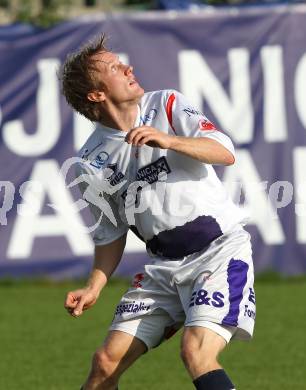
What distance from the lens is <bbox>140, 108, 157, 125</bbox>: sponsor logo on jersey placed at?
5.77 m

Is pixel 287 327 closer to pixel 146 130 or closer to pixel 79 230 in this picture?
pixel 79 230

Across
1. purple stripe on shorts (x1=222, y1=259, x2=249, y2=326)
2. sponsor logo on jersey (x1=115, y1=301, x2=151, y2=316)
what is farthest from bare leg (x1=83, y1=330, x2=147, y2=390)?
purple stripe on shorts (x1=222, y1=259, x2=249, y2=326)

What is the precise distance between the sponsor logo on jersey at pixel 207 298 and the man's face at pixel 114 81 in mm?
989

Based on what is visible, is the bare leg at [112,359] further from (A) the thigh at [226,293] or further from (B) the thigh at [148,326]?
(A) the thigh at [226,293]

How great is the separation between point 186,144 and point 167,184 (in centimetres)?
41

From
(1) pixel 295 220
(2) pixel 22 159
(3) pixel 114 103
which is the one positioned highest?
(3) pixel 114 103

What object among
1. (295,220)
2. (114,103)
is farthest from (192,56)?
(114,103)

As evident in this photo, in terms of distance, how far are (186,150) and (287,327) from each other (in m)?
4.69

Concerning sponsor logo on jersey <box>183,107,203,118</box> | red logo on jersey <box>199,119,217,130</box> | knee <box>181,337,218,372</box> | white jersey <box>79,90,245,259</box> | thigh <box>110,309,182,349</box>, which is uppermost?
sponsor logo on jersey <box>183,107,203,118</box>

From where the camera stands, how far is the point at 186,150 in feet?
17.5

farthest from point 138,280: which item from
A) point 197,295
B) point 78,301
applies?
point 197,295

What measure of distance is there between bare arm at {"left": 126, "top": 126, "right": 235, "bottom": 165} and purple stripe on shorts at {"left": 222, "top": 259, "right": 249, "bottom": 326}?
1.63ft

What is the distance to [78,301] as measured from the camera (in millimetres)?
5758

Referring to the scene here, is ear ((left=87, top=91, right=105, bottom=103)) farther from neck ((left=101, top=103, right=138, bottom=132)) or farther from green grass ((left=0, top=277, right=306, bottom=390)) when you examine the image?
green grass ((left=0, top=277, right=306, bottom=390))
